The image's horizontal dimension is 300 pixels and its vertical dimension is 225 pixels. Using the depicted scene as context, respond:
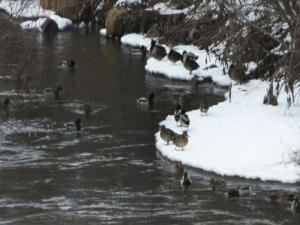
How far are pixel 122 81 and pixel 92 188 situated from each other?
11806 mm

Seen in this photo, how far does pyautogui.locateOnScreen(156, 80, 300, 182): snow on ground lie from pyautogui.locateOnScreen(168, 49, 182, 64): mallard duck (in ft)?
25.2

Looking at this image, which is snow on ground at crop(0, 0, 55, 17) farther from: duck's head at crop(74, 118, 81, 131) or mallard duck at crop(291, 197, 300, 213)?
mallard duck at crop(291, 197, 300, 213)

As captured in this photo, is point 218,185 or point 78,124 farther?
point 78,124

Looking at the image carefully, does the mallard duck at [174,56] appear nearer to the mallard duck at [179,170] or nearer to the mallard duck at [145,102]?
the mallard duck at [145,102]

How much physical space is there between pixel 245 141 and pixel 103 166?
3.37 meters

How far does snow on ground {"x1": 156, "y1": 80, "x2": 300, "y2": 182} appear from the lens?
16453 millimetres

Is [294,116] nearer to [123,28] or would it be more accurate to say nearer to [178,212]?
[178,212]

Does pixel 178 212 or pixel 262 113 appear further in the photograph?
pixel 262 113

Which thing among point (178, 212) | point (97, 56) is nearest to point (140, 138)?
point (178, 212)

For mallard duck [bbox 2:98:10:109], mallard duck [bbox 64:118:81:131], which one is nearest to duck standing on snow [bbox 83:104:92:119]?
mallard duck [bbox 64:118:81:131]

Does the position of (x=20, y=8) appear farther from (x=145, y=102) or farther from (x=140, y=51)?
(x=140, y=51)

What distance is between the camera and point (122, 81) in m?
27.3

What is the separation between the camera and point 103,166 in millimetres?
17266

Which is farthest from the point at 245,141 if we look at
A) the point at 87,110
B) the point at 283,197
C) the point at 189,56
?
the point at 189,56
